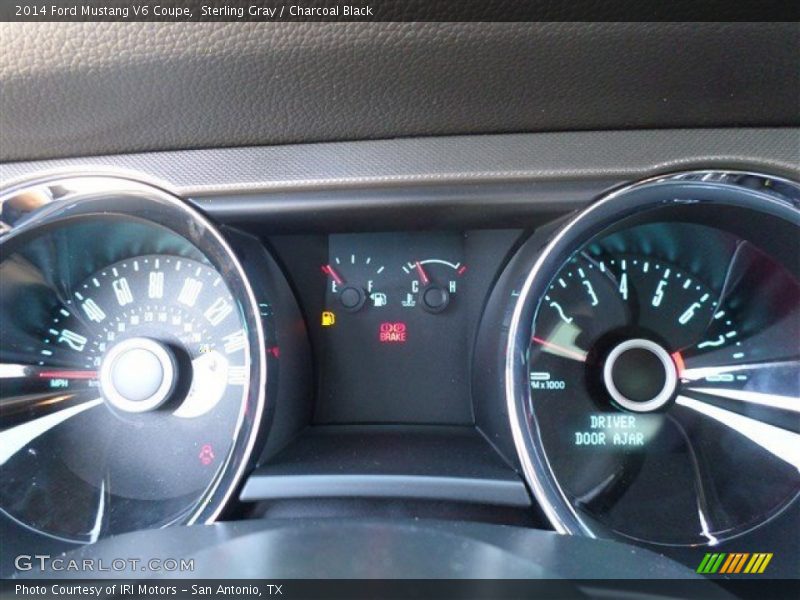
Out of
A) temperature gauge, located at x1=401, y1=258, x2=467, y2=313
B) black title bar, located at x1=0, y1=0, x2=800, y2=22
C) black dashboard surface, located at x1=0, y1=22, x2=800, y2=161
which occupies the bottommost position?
temperature gauge, located at x1=401, y1=258, x2=467, y2=313

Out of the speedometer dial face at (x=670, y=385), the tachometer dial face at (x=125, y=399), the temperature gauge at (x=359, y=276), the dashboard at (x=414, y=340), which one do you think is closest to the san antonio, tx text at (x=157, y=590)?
→ the dashboard at (x=414, y=340)

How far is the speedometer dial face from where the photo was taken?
6.01ft

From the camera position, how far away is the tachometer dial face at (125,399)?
1.85 m

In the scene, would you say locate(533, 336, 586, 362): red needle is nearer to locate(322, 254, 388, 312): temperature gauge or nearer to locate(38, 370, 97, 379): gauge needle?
locate(322, 254, 388, 312): temperature gauge

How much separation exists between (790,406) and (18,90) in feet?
5.97

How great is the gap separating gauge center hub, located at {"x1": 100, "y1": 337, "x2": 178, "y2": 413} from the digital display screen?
40cm

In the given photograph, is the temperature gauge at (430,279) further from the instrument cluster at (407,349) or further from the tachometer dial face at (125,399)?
the tachometer dial face at (125,399)

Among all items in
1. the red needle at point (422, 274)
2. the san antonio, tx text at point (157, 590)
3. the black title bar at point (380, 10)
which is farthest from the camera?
the red needle at point (422, 274)

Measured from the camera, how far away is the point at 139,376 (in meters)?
1.81

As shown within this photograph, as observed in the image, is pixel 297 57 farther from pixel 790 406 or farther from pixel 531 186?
pixel 790 406

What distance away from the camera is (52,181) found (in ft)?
5.76

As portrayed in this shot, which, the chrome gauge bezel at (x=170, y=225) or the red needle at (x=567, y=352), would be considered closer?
the chrome gauge bezel at (x=170, y=225)

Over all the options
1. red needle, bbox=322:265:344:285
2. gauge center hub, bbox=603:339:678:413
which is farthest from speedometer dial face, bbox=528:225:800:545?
red needle, bbox=322:265:344:285

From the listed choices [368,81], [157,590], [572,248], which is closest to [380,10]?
[368,81]
